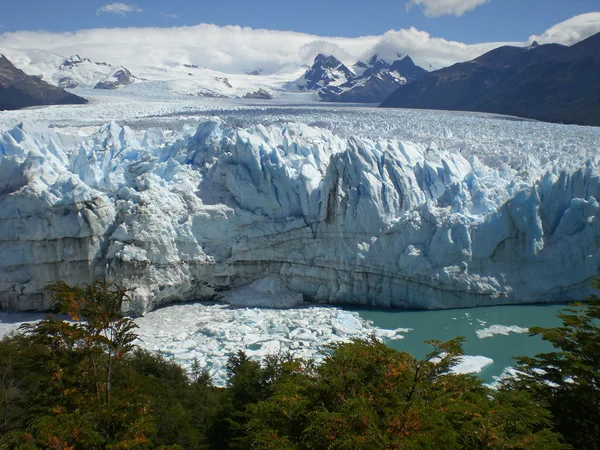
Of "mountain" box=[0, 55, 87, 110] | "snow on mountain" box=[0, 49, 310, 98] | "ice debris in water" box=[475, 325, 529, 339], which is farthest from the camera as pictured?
"snow on mountain" box=[0, 49, 310, 98]

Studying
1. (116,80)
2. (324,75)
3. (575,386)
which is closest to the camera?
(575,386)

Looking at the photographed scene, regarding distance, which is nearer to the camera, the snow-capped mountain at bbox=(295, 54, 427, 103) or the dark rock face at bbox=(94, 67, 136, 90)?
the dark rock face at bbox=(94, 67, 136, 90)

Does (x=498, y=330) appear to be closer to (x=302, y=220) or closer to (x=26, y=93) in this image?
(x=302, y=220)

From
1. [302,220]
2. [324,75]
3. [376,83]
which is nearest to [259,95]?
[376,83]

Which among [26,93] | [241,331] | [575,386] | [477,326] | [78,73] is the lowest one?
[241,331]

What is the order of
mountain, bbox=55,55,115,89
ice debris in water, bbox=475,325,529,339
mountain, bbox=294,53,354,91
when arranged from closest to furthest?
ice debris in water, bbox=475,325,529,339 → mountain, bbox=55,55,115,89 → mountain, bbox=294,53,354,91

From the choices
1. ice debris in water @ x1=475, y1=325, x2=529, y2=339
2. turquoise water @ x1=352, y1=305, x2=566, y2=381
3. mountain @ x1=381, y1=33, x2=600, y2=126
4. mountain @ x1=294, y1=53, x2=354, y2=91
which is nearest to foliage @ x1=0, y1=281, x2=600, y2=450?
turquoise water @ x1=352, y1=305, x2=566, y2=381

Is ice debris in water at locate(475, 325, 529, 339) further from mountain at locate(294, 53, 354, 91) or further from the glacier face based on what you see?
mountain at locate(294, 53, 354, 91)
